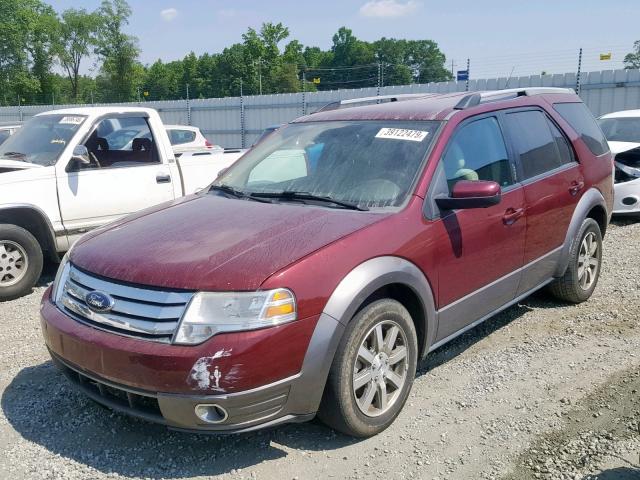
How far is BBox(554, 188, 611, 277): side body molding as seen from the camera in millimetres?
4918

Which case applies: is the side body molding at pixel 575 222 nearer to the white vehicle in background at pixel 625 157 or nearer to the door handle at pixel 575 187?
the door handle at pixel 575 187

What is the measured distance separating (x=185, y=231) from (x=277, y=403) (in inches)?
44.5

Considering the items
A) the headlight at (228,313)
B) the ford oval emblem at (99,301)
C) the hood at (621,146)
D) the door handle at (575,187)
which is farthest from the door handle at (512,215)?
the hood at (621,146)

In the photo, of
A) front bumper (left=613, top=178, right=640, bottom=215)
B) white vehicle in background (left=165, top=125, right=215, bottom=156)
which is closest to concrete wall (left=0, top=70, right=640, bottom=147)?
white vehicle in background (left=165, top=125, right=215, bottom=156)

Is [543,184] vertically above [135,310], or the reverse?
[543,184]

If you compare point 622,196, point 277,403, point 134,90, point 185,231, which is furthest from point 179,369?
point 134,90

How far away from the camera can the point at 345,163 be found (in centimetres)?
389

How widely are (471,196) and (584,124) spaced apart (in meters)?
2.52

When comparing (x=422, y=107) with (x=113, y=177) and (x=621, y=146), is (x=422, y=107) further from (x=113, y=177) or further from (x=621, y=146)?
(x=621, y=146)

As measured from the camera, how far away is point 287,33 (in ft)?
263

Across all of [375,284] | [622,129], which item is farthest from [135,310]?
[622,129]

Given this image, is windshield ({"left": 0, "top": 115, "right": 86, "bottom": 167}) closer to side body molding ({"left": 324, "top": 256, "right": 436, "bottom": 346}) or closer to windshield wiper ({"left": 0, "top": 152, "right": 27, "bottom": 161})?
windshield wiper ({"left": 0, "top": 152, "right": 27, "bottom": 161})

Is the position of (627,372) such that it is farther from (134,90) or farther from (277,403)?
(134,90)

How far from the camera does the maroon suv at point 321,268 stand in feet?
9.18
